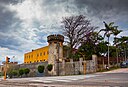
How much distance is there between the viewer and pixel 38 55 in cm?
7912

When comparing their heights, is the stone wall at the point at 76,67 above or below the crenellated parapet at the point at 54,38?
below

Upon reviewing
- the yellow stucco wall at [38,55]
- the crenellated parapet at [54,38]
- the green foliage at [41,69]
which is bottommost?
the green foliage at [41,69]

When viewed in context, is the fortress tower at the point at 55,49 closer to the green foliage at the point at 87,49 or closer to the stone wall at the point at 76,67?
the stone wall at the point at 76,67

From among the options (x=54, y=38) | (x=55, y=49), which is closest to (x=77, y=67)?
(x=55, y=49)

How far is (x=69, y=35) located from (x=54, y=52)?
9659 mm

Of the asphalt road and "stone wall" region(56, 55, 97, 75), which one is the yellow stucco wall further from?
the asphalt road

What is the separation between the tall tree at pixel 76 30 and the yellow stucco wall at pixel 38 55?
26.4 metres

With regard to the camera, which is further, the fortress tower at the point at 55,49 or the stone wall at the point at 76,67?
the fortress tower at the point at 55,49

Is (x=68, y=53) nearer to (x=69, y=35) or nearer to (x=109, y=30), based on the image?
(x=69, y=35)

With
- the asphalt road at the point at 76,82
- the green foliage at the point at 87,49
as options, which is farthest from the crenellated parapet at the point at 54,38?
the asphalt road at the point at 76,82

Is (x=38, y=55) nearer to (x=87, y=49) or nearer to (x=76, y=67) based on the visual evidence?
(x=87, y=49)

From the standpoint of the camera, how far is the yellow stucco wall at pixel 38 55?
242ft

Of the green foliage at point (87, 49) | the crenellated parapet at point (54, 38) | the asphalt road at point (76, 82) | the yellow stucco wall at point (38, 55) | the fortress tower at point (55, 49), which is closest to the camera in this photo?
the asphalt road at point (76, 82)

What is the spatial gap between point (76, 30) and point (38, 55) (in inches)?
1393
